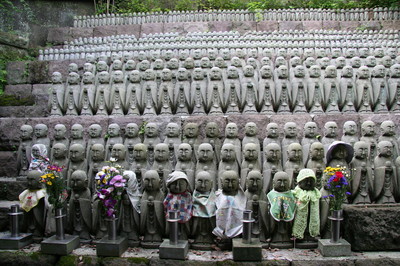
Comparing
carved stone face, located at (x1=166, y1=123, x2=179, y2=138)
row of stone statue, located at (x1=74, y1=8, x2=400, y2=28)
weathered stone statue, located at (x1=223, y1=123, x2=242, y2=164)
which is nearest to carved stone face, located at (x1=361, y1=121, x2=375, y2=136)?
weathered stone statue, located at (x1=223, y1=123, x2=242, y2=164)

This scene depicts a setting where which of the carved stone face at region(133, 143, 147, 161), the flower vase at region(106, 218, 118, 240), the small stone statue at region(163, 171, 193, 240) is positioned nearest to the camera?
the flower vase at region(106, 218, 118, 240)

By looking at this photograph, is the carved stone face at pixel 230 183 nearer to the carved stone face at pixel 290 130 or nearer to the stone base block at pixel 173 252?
the stone base block at pixel 173 252

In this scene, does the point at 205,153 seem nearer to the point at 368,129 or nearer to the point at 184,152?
the point at 184,152

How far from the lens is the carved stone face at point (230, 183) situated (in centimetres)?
602

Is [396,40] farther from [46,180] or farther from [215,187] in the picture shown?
[46,180]

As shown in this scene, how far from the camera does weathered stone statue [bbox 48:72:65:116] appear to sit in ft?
30.2

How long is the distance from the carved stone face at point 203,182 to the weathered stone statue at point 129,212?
1.08 meters

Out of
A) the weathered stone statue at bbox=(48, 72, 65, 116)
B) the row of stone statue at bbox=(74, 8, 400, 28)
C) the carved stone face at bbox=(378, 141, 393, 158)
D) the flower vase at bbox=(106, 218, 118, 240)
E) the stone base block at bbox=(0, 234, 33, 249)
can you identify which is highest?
the row of stone statue at bbox=(74, 8, 400, 28)

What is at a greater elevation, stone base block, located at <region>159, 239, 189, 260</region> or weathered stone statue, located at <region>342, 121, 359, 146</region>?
weathered stone statue, located at <region>342, 121, 359, 146</region>

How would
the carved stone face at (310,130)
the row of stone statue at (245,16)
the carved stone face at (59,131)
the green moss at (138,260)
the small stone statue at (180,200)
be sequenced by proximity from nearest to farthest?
1. the green moss at (138,260)
2. the small stone statue at (180,200)
3. the carved stone face at (310,130)
4. the carved stone face at (59,131)
5. the row of stone statue at (245,16)

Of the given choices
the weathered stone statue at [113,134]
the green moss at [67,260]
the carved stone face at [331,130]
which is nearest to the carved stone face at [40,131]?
the weathered stone statue at [113,134]

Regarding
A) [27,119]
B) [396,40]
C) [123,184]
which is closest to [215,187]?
[123,184]

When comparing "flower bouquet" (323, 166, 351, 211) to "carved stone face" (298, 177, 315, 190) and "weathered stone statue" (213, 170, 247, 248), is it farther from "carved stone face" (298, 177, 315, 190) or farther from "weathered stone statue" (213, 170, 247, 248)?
"weathered stone statue" (213, 170, 247, 248)

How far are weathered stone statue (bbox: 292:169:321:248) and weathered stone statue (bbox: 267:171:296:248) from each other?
109 millimetres
